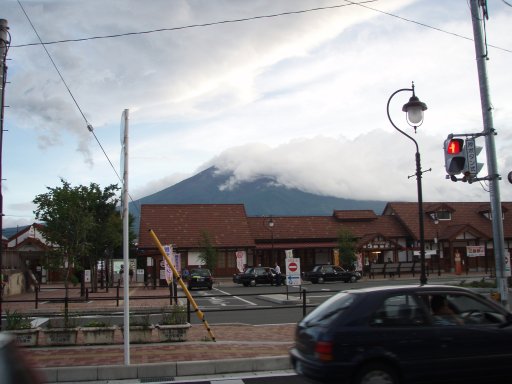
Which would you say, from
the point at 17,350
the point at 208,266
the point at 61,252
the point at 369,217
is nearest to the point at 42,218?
the point at 61,252

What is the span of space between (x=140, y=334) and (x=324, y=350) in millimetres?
6365

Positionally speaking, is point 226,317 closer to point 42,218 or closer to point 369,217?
point 42,218

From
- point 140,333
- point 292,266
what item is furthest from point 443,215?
point 140,333

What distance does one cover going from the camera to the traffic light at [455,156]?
10.7 meters

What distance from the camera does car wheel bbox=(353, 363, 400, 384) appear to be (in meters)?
6.50

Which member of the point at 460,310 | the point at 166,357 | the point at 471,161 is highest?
the point at 471,161

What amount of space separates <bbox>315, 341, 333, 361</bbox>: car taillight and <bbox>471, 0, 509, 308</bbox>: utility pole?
5.41 meters

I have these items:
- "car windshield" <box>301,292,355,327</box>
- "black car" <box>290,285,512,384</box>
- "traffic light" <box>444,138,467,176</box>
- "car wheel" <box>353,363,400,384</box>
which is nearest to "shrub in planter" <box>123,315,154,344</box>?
"black car" <box>290,285,512,384</box>

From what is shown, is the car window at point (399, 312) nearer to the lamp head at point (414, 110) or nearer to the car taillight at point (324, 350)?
the car taillight at point (324, 350)

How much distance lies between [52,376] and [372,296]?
5.56 meters

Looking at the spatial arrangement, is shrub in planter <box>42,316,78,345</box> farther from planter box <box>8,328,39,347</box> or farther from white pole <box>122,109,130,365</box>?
white pole <box>122,109,130,365</box>

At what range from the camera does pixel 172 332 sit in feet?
38.7

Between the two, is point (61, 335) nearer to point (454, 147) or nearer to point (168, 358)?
point (168, 358)

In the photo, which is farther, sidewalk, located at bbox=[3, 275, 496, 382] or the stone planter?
the stone planter
